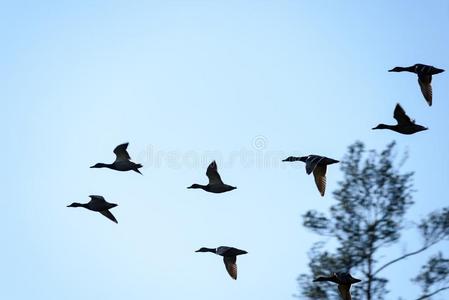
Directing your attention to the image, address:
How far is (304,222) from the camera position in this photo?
96.9 ft

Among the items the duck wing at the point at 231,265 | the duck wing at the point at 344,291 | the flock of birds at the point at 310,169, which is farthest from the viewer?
the duck wing at the point at 231,265

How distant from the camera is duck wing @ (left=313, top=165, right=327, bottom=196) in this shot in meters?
28.8

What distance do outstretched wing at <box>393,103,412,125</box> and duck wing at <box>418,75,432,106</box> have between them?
701 mm

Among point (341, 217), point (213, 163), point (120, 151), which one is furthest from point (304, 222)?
point (120, 151)

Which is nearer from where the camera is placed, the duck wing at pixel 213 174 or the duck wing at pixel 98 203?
the duck wing at pixel 98 203

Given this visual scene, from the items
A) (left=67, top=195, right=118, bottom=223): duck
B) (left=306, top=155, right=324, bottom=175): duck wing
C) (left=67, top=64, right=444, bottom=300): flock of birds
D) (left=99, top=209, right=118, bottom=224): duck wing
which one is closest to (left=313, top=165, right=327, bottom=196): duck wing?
(left=67, top=64, right=444, bottom=300): flock of birds

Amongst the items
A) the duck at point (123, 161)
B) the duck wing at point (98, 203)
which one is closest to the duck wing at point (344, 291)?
the duck at point (123, 161)

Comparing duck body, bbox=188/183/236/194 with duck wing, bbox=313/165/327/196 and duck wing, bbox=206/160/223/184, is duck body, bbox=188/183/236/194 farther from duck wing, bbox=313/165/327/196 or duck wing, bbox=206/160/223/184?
duck wing, bbox=313/165/327/196

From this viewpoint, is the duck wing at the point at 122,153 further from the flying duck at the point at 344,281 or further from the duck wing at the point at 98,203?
the flying duck at the point at 344,281

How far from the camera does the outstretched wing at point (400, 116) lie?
2887 cm

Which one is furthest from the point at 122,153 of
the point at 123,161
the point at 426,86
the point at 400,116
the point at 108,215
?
the point at 426,86

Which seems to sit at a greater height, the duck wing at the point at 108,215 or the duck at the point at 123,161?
the duck at the point at 123,161

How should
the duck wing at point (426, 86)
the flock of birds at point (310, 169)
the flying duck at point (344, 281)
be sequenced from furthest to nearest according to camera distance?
the duck wing at point (426, 86) → the flock of birds at point (310, 169) → the flying duck at point (344, 281)

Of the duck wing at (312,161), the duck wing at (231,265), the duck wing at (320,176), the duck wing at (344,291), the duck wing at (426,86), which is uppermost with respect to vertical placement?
the duck wing at (426,86)
